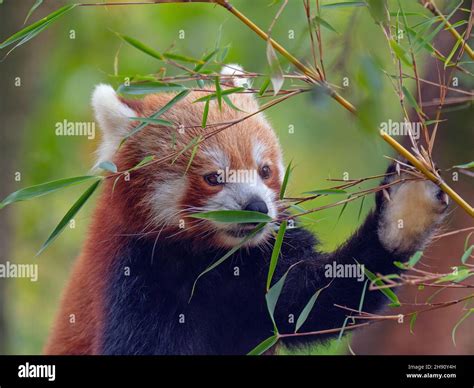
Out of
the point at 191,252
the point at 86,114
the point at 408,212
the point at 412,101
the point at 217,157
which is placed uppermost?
the point at 86,114

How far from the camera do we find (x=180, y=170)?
306 cm

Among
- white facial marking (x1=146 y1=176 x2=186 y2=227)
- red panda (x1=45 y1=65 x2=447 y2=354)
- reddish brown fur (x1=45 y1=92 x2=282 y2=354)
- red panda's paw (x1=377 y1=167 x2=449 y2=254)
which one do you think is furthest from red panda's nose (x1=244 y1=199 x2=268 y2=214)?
red panda's paw (x1=377 y1=167 x2=449 y2=254)

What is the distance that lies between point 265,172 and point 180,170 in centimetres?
39

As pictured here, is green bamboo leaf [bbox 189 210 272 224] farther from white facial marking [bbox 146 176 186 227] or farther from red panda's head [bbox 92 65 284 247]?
white facial marking [bbox 146 176 186 227]

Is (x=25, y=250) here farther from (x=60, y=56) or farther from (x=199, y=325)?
(x=199, y=325)

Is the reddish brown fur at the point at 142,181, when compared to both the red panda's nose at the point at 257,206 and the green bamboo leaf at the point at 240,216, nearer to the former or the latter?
the red panda's nose at the point at 257,206

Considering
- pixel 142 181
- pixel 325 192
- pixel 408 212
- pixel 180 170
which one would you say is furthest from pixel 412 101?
pixel 142 181

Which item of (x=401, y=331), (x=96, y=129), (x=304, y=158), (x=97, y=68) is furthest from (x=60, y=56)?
(x=401, y=331)

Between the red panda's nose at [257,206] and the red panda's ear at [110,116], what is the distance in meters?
0.72

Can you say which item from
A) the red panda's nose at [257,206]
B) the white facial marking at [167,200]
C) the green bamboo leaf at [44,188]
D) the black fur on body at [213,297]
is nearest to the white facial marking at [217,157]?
the white facial marking at [167,200]

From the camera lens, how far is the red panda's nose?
9.10 feet

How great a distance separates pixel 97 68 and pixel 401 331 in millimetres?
2585

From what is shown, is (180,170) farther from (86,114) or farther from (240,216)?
(86,114)

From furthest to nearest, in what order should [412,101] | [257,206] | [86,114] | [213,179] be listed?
[86,114], [213,179], [257,206], [412,101]
